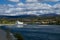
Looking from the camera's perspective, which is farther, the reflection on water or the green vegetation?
the reflection on water

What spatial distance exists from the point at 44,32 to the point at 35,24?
432mm

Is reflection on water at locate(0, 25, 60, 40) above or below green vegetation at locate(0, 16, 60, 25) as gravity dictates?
below

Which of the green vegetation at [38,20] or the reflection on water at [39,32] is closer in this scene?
the green vegetation at [38,20]

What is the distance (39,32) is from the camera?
16.5ft

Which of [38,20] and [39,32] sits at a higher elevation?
[38,20]

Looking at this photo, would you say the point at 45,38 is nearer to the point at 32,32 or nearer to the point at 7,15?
the point at 32,32

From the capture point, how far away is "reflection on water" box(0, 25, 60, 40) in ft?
15.4

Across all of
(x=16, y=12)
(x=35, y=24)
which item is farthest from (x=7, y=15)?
(x=35, y=24)

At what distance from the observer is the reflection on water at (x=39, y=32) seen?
185 inches

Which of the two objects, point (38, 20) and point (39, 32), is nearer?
point (38, 20)

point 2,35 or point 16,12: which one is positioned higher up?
point 16,12

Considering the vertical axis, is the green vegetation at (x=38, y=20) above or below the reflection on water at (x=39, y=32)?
above

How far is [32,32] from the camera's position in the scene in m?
5.14

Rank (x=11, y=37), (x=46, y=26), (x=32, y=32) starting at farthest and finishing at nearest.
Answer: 1. (x=32, y=32)
2. (x=46, y=26)
3. (x=11, y=37)
